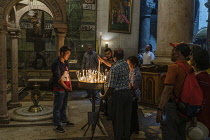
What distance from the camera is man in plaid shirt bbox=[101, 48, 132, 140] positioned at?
3895 millimetres

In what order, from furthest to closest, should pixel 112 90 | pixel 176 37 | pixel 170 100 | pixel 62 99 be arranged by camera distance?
pixel 176 37 < pixel 62 99 < pixel 112 90 < pixel 170 100

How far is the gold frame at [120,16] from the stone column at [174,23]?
415 cm

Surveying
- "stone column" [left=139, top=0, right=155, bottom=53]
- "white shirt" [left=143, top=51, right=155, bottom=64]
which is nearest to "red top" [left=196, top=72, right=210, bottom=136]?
"white shirt" [left=143, top=51, right=155, bottom=64]

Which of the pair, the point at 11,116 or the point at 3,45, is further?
the point at 11,116

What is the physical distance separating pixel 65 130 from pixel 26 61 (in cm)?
691

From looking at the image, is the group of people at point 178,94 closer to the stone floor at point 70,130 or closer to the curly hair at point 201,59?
the curly hair at point 201,59

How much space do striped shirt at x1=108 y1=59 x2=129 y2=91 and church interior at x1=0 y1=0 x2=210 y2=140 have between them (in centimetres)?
58

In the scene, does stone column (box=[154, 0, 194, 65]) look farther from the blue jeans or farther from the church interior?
the blue jeans

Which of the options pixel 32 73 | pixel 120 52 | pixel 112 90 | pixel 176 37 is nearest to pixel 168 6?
pixel 176 37

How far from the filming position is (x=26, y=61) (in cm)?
1103

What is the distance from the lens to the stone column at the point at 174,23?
7.39 meters

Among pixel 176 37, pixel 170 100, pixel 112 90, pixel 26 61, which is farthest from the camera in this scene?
pixel 26 61

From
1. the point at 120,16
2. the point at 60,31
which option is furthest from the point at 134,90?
the point at 120,16

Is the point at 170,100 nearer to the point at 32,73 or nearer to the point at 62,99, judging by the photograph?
the point at 62,99
